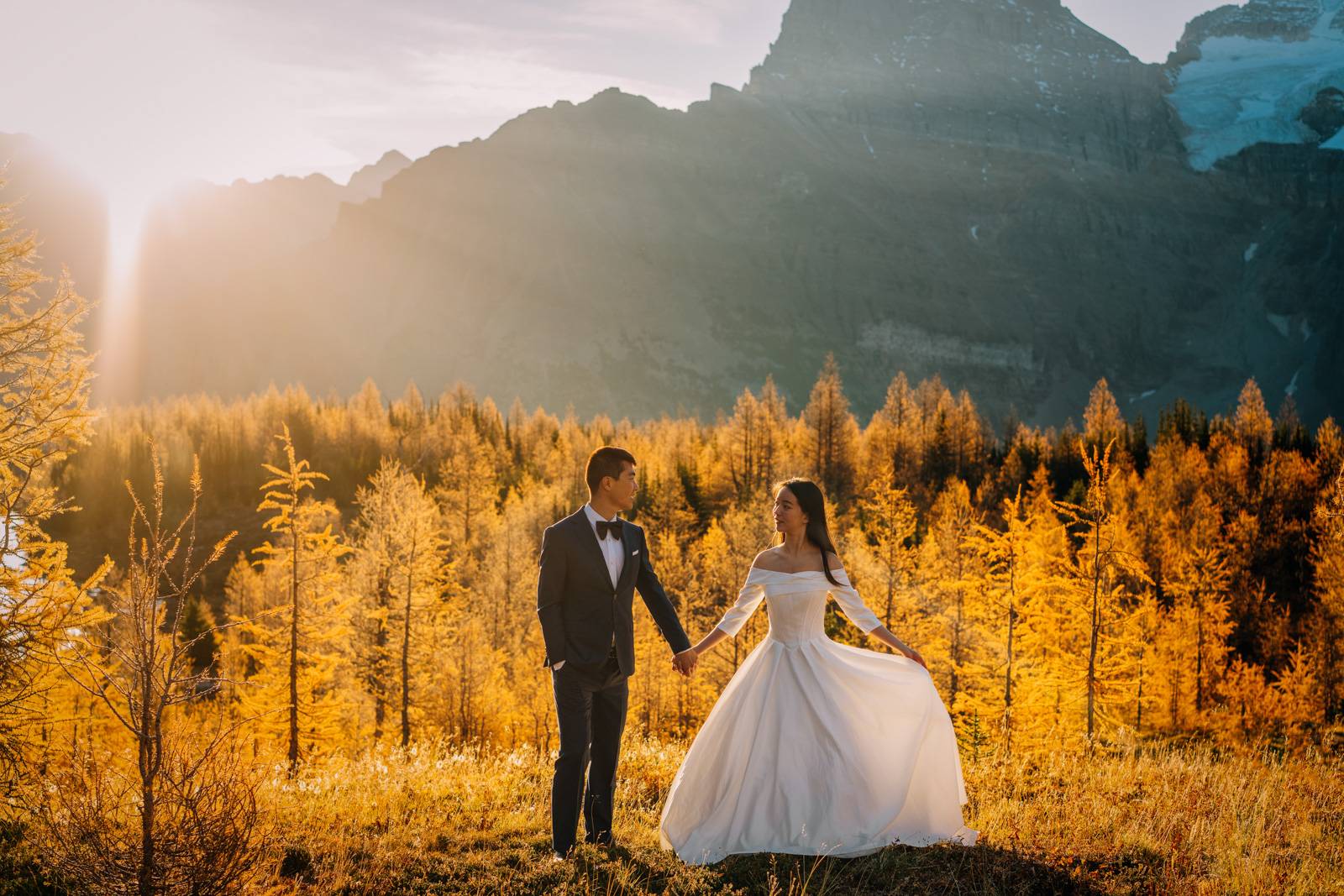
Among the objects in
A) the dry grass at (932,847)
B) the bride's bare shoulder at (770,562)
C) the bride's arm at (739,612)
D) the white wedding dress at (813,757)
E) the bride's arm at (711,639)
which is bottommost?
the dry grass at (932,847)

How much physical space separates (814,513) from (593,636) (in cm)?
205

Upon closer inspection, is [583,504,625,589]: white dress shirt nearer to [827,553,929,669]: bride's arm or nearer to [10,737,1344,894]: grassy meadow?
[827,553,929,669]: bride's arm

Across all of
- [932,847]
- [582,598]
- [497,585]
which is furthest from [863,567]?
[582,598]

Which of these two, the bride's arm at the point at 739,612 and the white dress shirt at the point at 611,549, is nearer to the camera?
the white dress shirt at the point at 611,549

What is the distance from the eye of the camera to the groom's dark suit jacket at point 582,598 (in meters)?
6.36

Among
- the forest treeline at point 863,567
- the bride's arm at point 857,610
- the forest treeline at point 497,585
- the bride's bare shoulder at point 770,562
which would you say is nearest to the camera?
the forest treeline at point 497,585

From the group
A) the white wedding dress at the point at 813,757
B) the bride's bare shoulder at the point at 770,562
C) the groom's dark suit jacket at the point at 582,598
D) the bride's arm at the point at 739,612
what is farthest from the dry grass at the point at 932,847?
the bride's bare shoulder at the point at 770,562

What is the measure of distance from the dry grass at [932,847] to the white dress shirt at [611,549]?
81.9 inches

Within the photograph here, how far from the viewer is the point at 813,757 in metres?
6.37

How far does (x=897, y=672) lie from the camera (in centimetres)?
676

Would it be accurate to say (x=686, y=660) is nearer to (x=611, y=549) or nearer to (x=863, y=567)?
(x=611, y=549)

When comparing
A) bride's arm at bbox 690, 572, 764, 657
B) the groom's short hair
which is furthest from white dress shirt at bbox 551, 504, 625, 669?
bride's arm at bbox 690, 572, 764, 657

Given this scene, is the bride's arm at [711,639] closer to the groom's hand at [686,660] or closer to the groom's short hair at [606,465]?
the groom's hand at [686,660]

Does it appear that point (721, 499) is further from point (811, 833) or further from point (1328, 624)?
point (811, 833)
